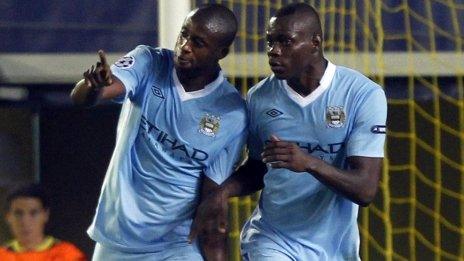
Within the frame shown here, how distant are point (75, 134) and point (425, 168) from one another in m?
1.62

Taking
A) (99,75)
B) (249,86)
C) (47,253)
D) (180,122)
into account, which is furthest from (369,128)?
(249,86)

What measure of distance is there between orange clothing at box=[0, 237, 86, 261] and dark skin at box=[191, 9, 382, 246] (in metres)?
0.76

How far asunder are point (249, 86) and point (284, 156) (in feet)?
7.27

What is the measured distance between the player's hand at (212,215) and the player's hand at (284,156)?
30 cm

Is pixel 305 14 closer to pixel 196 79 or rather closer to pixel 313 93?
pixel 313 93

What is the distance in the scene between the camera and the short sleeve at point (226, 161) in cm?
395

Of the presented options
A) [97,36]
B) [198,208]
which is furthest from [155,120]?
[97,36]

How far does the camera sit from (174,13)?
4.72 meters

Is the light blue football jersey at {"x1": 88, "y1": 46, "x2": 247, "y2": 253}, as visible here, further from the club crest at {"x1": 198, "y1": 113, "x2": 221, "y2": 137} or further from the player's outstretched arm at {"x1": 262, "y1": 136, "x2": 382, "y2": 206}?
the player's outstretched arm at {"x1": 262, "y1": 136, "x2": 382, "y2": 206}

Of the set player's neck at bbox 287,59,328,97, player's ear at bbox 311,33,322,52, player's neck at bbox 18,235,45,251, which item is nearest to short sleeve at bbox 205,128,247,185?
player's neck at bbox 287,59,328,97

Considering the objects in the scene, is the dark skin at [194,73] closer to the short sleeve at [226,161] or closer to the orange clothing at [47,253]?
the short sleeve at [226,161]

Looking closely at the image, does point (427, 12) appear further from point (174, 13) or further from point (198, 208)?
point (198, 208)

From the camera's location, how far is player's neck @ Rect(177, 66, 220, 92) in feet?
12.8

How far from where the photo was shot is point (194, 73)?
3.88 m
